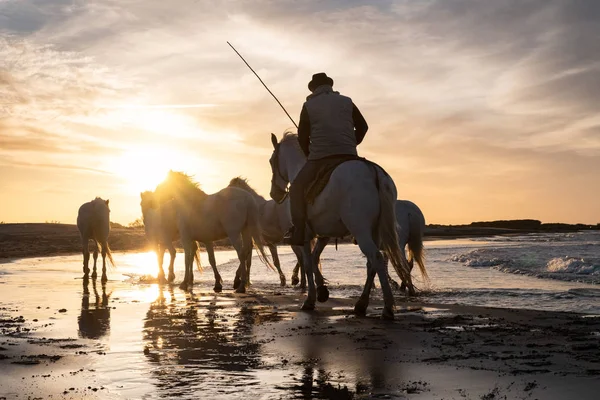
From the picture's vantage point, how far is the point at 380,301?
11.9 metres

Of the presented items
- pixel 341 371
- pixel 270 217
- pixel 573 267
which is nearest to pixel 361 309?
pixel 341 371

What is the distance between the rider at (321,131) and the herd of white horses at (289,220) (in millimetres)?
247

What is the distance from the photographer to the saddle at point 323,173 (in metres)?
9.22

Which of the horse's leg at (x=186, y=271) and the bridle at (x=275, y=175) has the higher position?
the bridle at (x=275, y=175)

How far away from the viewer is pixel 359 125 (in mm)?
9883

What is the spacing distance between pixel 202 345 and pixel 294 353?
1089 mm

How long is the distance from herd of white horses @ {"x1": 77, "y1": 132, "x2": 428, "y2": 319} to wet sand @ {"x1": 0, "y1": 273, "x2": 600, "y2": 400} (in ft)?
2.78

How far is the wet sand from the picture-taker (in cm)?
463

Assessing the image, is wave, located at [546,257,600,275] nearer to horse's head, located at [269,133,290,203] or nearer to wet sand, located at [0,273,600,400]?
wet sand, located at [0,273,600,400]

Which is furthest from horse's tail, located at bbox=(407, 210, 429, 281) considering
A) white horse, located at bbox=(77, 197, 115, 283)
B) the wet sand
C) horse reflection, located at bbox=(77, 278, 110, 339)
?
white horse, located at bbox=(77, 197, 115, 283)

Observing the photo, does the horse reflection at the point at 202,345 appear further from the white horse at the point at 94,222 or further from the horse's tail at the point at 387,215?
the white horse at the point at 94,222

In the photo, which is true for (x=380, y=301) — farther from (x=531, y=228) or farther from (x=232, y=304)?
(x=531, y=228)

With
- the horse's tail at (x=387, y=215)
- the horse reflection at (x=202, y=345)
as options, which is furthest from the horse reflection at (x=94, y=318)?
the horse's tail at (x=387, y=215)

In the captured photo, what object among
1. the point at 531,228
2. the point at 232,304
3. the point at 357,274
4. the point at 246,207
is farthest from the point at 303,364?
the point at 531,228
